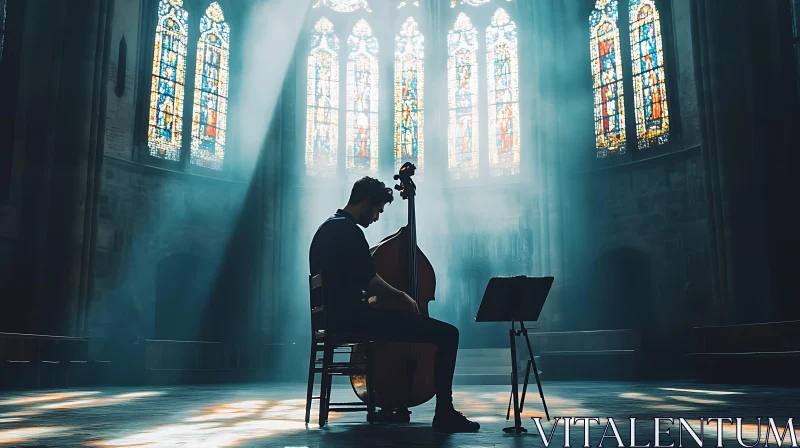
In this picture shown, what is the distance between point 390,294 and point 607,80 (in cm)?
1431

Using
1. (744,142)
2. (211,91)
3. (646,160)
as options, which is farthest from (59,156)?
(646,160)

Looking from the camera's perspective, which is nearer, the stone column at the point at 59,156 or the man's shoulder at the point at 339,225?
the man's shoulder at the point at 339,225

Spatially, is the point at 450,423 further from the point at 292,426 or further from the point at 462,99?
the point at 462,99

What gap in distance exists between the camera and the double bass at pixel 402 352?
414cm

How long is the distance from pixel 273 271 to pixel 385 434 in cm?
1304

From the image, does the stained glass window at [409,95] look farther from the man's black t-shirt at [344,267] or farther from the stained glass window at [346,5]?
the man's black t-shirt at [344,267]

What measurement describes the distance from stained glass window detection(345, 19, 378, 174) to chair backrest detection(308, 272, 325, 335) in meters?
14.2

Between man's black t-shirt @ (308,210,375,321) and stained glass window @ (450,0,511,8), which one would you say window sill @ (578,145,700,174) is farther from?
man's black t-shirt @ (308,210,375,321)

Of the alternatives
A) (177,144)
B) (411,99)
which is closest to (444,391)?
(177,144)

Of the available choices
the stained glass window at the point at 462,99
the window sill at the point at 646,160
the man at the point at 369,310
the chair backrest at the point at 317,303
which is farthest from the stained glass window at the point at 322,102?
the man at the point at 369,310

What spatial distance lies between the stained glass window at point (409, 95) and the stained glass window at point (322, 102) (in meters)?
1.59

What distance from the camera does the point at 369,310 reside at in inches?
154

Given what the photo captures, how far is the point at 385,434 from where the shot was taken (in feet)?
11.6

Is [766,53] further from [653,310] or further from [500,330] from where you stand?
[500,330]
